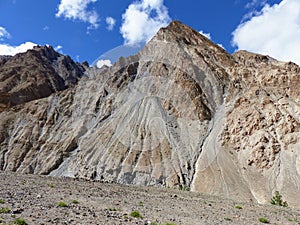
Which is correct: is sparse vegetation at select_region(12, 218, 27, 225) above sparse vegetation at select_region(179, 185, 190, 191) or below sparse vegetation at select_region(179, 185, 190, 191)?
below

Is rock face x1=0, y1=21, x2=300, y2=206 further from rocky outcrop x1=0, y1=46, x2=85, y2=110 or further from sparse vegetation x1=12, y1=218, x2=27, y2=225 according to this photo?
sparse vegetation x1=12, y1=218, x2=27, y2=225

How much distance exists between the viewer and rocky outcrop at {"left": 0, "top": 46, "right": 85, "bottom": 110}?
118875 mm

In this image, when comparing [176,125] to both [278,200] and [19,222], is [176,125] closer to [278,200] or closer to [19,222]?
[278,200]

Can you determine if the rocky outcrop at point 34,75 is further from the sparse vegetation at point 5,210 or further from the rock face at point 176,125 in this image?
the sparse vegetation at point 5,210

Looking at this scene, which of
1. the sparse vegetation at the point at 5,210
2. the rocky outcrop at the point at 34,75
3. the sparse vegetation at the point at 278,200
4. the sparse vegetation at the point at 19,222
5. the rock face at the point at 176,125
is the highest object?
the rocky outcrop at the point at 34,75

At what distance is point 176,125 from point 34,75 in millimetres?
86829

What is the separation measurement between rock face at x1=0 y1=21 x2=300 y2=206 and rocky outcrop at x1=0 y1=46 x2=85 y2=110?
30.2 metres

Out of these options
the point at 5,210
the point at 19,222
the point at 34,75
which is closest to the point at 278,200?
the point at 5,210

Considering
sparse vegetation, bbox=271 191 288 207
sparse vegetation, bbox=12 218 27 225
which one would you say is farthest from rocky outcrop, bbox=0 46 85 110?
sparse vegetation, bbox=12 218 27 225

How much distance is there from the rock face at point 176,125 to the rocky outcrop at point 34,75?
30199 mm

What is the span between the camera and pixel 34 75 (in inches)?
5325

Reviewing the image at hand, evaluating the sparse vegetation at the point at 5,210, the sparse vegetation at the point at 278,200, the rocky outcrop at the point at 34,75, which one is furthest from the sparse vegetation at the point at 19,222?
the rocky outcrop at the point at 34,75

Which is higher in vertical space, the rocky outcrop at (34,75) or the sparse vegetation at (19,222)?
the rocky outcrop at (34,75)

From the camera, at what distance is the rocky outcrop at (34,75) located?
4680 inches
